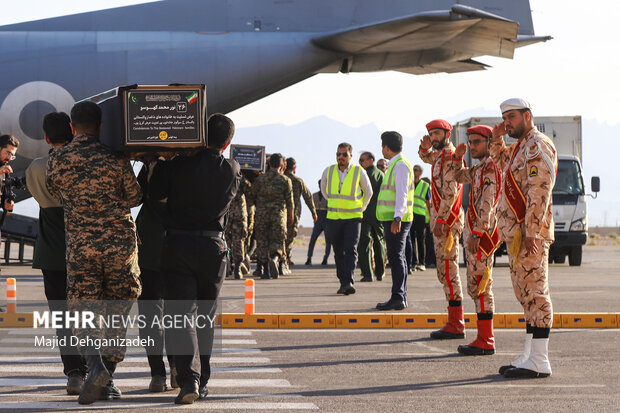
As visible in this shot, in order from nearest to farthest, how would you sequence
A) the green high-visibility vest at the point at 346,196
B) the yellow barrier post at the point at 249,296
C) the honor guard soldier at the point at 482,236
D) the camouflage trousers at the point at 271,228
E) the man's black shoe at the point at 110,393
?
the man's black shoe at the point at 110,393
the honor guard soldier at the point at 482,236
the yellow barrier post at the point at 249,296
the green high-visibility vest at the point at 346,196
the camouflage trousers at the point at 271,228

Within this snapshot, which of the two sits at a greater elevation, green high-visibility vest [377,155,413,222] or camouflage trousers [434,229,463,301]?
green high-visibility vest [377,155,413,222]

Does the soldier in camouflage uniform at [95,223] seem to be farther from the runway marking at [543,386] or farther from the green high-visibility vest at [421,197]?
the green high-visibility vest at [421,197]

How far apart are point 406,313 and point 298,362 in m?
3.11

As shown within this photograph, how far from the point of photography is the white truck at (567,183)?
20.6 meters

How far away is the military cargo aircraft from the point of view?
1784 centimetres

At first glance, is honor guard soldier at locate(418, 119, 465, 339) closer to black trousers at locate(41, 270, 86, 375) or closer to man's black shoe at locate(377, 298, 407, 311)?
man's black shoe at locate(377, 298, 407, 311)

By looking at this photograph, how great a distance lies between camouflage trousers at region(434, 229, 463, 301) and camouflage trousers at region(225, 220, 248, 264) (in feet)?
25.1

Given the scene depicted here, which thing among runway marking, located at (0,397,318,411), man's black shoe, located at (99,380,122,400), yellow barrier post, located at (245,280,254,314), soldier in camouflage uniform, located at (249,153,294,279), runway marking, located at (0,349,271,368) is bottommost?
runway marking, located at (0,349,271,368)

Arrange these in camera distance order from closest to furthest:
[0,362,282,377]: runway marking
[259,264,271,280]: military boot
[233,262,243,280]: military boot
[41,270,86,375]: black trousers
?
[41,270,86,375]: black trousers, [0,362,282,377]: runway marking, [233,262,243,280]: military boot, [259,264,271,280]: military boot

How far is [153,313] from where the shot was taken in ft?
20.4

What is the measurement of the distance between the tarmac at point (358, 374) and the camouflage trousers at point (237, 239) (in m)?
4.71

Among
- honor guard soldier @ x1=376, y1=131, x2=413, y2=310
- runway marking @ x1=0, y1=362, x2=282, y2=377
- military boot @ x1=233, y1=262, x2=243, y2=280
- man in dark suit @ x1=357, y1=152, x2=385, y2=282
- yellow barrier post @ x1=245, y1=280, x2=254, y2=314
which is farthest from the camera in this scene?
military boot @ x1=233, y1=262, x2=243, y2=280

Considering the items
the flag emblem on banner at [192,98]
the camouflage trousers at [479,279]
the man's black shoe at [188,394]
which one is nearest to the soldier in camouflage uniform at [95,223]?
the man's black shoe at [188,394]

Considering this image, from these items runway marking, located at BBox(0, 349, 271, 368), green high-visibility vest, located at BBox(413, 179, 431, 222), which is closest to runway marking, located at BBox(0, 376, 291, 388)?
runway marking, located at BBox(0, 349, 271, 368)
